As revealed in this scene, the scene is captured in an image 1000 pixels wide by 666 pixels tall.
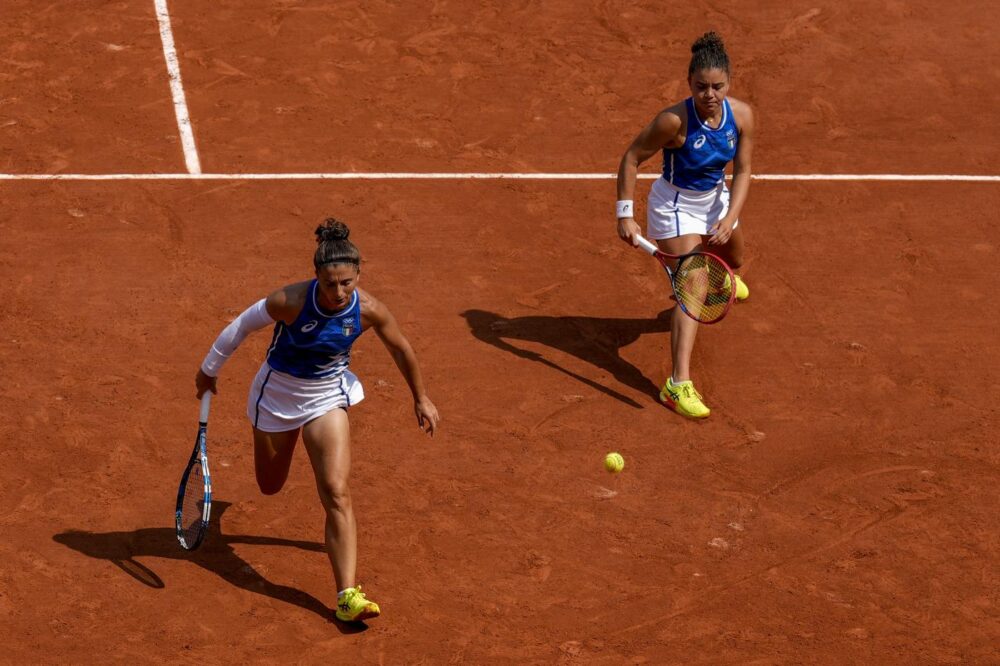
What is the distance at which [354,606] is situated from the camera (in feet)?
28.5

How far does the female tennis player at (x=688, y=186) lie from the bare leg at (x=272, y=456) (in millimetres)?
2982

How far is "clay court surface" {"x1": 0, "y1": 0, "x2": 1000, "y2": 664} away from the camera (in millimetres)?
9117

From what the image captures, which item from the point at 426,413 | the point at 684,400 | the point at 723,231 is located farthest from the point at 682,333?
the point at 426,413

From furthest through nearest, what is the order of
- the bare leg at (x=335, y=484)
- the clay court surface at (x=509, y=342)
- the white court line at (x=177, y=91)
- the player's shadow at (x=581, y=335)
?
the white court line at (x=177, y=91)
the player's shadow at (x=581, y=335)
the clay court surface at (x=509, y=342)
the bare leg at (x=335, y=484)

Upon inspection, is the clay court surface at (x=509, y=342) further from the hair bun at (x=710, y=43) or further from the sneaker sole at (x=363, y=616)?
the hair bun at (x=710, y=43)

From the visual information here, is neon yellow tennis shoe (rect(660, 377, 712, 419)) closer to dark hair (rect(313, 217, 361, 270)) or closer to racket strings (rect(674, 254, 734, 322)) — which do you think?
racket strings (rect(674, 254, 734, 322))

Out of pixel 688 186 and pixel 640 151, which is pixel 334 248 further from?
pixel 688 186

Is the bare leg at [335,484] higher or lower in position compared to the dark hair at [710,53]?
lower

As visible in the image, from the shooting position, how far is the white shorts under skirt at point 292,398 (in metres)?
8.71

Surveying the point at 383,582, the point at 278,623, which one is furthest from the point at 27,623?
the point at 383,582

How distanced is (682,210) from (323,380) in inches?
Answer: 138

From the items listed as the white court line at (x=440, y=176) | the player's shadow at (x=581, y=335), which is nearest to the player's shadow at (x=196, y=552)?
the player's shadow at (x=581, y=335)

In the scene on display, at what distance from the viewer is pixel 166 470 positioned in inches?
395

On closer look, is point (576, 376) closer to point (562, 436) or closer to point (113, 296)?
point (562, 436)
